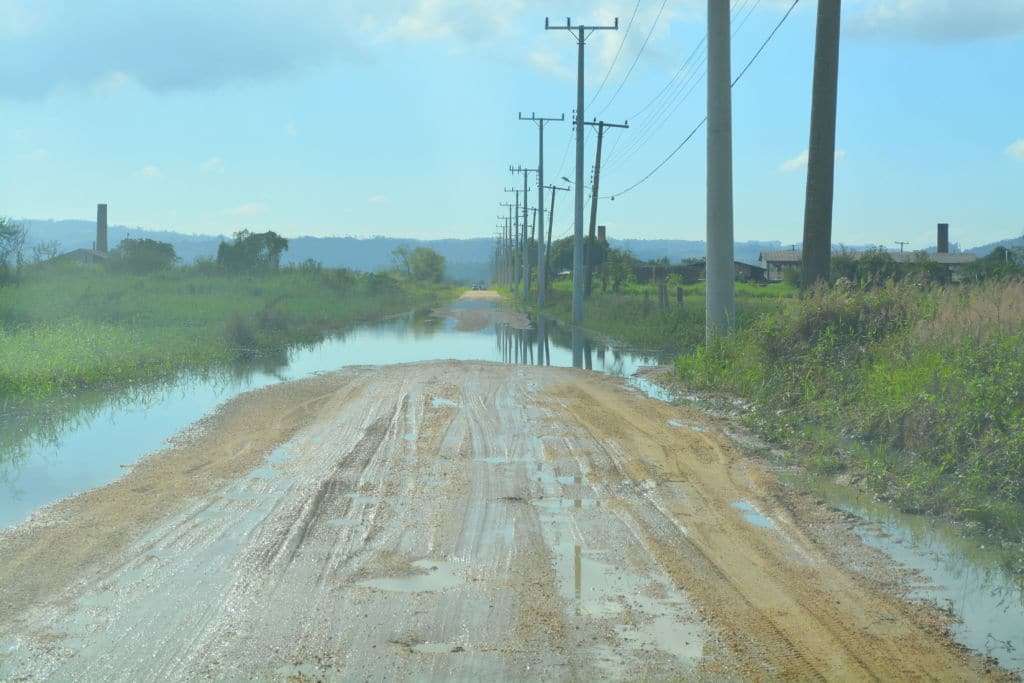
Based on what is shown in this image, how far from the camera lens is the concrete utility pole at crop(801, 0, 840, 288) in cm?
1834

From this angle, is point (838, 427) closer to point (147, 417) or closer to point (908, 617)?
point (908, 617)

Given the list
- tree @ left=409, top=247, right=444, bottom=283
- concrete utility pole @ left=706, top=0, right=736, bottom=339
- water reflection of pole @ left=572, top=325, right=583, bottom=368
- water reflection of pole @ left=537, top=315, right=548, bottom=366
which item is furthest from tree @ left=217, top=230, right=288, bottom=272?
tree @ left=409, top=247, right=444, bottom=283

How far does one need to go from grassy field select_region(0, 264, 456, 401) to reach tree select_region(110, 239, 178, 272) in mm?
2839

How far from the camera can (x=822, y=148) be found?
18688 millimetres

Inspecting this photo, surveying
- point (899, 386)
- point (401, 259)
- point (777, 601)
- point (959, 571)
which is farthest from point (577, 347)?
point (401, 259)

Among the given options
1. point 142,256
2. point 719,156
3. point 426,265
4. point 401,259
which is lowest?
point 142,256

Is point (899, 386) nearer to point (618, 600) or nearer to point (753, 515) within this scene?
point (753, 515)

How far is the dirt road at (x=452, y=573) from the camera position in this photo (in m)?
5.53

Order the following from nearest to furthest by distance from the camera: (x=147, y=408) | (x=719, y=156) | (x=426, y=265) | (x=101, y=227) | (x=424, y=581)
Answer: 1. (x=424, y=581)
2. (x=147, y=408)
3. (x=719, y=156)
4. (x=101, y=227)
5. (x=426, y=265)

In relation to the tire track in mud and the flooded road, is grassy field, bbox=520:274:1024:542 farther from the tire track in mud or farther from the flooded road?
the tire track in mud

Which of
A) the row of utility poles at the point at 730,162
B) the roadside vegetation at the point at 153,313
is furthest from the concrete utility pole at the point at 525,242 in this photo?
the row of utility poles at the point at 730,162

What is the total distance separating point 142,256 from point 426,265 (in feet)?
373

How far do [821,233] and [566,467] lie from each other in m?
10.1

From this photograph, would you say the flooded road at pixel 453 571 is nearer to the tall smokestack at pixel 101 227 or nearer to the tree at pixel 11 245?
the tree at pixel 11 245
